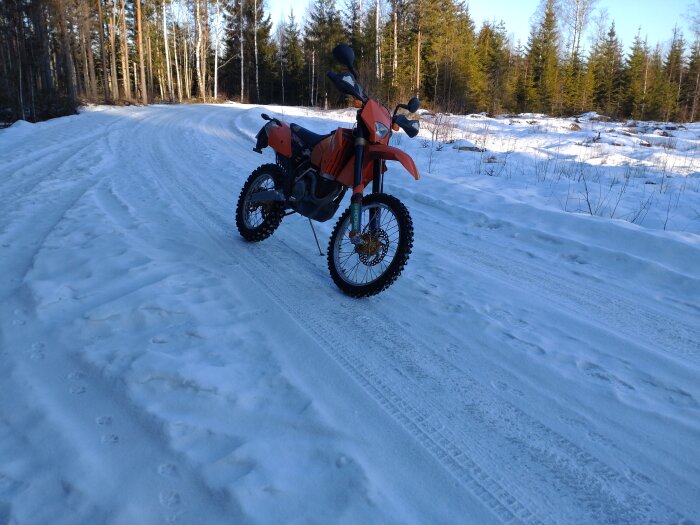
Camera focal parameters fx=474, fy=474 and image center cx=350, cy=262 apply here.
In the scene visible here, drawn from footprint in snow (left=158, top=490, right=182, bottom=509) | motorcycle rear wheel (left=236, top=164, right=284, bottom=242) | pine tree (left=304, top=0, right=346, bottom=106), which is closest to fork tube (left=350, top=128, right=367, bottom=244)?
motorcycle rear wheel (left=236, top=164, right=284, bottom=242)

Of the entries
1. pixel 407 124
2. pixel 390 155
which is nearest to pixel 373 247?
pixel 390 155

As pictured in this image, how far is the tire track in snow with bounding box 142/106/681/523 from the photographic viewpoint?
1.77 m

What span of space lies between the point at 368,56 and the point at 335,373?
34849 millimetres

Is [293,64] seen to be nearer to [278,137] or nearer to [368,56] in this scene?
[368,56]

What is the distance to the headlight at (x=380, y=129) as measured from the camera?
11.3 feet

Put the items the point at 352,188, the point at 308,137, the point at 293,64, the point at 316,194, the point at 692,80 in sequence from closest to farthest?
1. the point at 352,188
2. the point at 316,194
3. the point at 308,137
4. the point at 692,80
5. the point at 293,64

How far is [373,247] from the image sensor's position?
3.48 m

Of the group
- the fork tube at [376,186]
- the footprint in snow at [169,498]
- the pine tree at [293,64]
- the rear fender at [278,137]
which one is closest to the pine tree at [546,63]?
the pine tree at [293,64]

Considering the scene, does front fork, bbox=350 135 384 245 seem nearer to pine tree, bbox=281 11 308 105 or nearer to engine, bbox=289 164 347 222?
engine, bbox=289 164 347 222

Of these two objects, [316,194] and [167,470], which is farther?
[316,194]

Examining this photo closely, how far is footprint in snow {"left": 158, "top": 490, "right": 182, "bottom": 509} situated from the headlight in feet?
8.68

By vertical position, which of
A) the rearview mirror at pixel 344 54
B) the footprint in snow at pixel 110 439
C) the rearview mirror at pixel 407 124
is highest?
the rearview mirror at pixel 344 54

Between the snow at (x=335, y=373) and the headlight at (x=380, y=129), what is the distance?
1166 millimetres

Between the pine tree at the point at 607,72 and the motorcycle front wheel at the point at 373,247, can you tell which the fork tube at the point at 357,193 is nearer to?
the motorcycle front wheel at the point at 373,247
